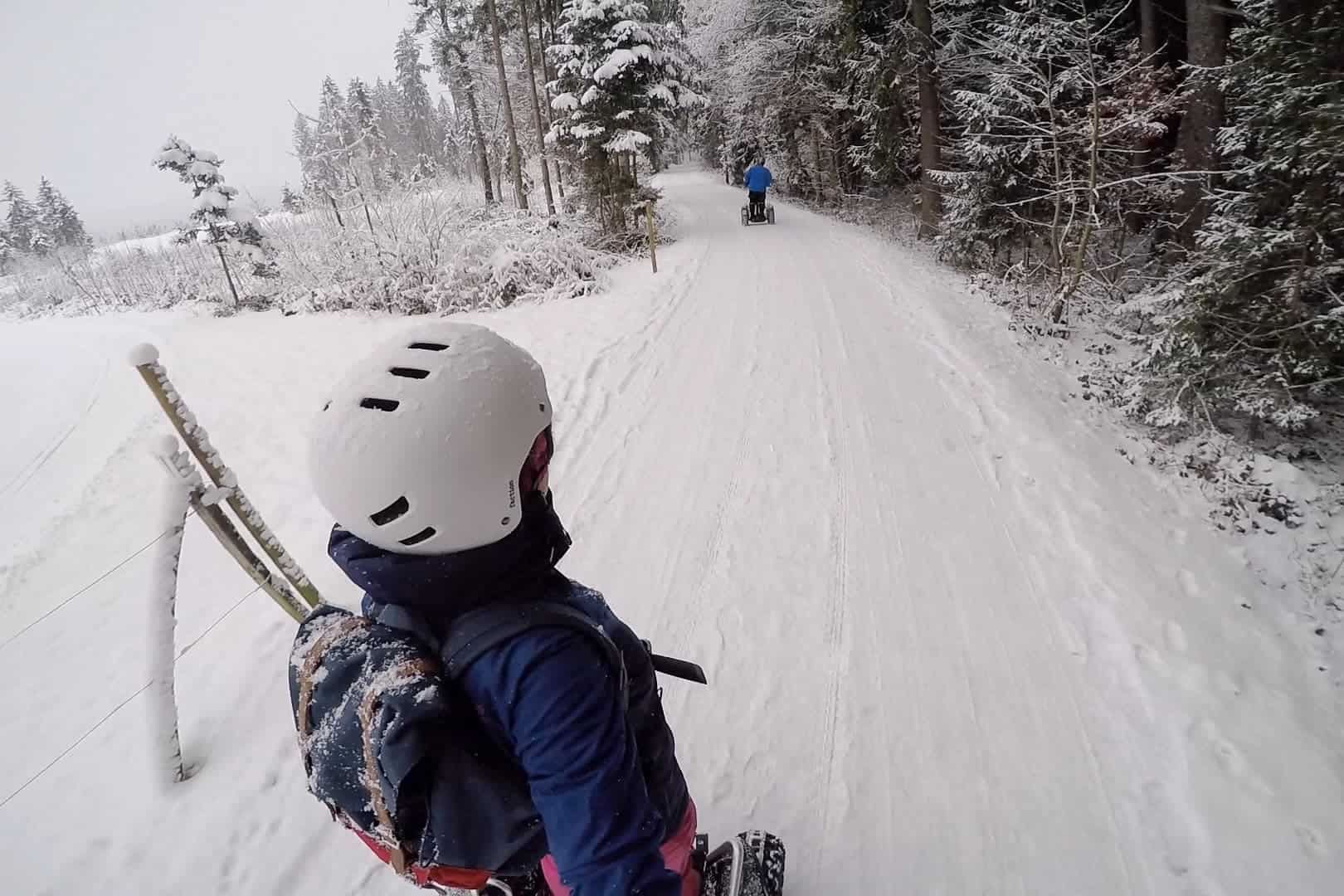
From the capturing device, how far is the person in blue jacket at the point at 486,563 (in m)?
1.00

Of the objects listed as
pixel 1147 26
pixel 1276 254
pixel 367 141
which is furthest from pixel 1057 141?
pixel 367 141

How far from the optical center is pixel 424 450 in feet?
3.33

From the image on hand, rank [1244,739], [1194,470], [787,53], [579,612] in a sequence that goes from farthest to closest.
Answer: [787,53] → [1194,470] → [1244,739] → [579,612]

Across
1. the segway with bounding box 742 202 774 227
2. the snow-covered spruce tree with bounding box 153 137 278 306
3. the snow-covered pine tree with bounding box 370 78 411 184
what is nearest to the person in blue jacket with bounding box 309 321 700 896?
the segway with bounding box 742 202 774 227

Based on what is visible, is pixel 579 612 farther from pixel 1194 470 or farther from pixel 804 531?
pixel 1194 470

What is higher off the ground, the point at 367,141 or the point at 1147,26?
the point at 367,141

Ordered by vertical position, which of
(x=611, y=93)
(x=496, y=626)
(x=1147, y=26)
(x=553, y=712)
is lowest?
(x=553, y=712)

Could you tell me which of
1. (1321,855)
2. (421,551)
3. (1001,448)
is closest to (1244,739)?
(1321,855)

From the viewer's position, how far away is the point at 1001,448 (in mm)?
4727

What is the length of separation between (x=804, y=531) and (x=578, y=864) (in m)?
3.14

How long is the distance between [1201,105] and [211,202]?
70.6ft

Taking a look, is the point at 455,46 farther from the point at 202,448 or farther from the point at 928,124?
the point at 202,448

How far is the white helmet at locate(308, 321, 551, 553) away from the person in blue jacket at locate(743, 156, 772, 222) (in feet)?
53.7

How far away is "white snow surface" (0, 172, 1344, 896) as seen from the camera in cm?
222
